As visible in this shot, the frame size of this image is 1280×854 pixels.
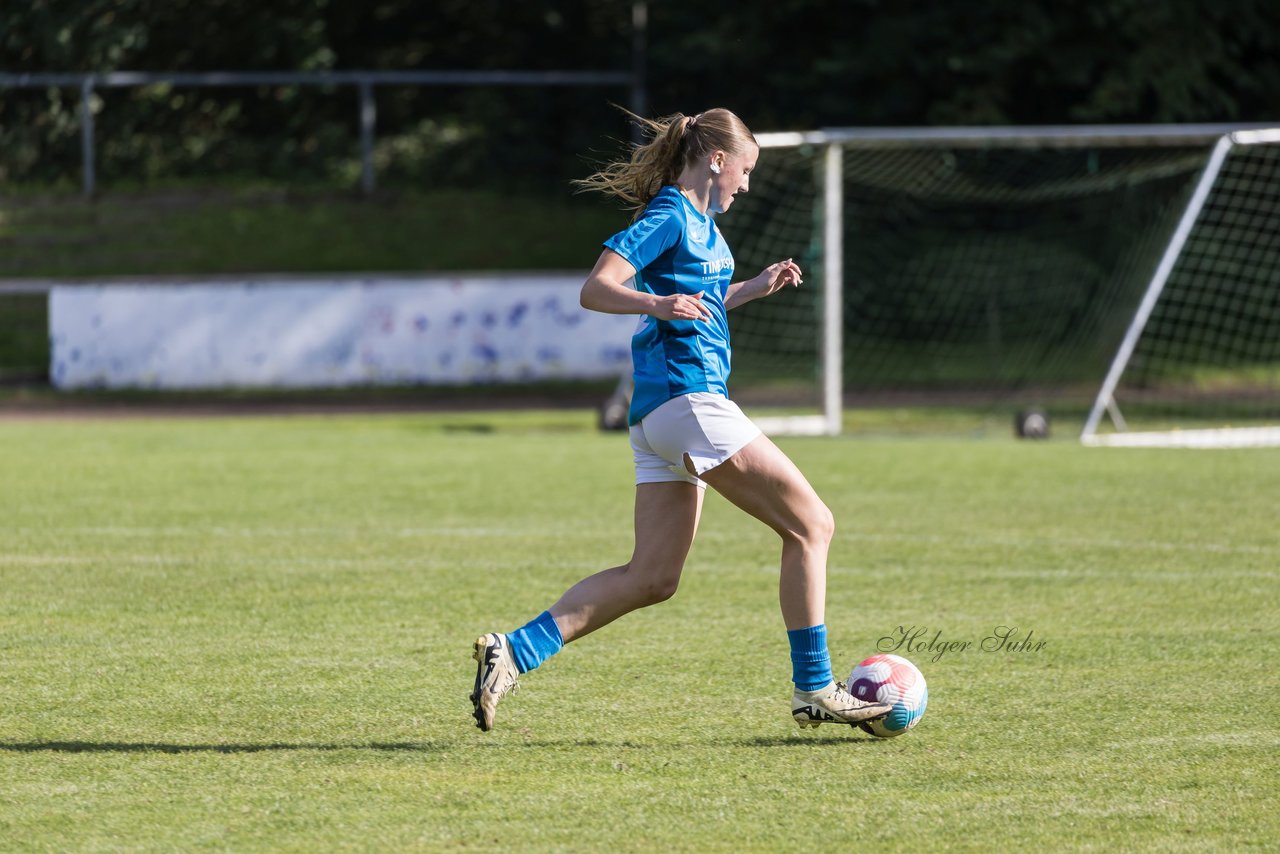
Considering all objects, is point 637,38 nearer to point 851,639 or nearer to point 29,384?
point 29,384

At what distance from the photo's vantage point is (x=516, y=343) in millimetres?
21797

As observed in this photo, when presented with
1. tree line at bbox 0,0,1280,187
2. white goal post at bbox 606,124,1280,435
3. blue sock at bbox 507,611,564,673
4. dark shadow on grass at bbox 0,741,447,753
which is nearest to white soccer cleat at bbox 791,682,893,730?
blue sock at bbox 507,611,564,673

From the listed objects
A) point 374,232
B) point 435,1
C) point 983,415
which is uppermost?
point 435,1

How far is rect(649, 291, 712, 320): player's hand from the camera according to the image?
4.62 metres

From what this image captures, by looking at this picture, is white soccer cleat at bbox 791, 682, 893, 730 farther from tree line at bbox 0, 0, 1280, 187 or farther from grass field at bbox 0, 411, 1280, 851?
tree line at bbox 0, 0, 1280, 187

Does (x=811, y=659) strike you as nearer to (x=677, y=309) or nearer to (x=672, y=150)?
(x=677, y=309)

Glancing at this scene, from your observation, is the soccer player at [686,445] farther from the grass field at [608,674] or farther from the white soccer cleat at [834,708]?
the grass field at [608,674]

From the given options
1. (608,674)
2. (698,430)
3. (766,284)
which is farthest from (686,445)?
(608,674)

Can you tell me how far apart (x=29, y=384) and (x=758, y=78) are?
1360 cm

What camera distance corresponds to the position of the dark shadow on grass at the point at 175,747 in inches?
195

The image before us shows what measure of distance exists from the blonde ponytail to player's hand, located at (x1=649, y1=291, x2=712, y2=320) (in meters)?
0.51

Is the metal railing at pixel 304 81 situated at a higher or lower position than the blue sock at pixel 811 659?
higher

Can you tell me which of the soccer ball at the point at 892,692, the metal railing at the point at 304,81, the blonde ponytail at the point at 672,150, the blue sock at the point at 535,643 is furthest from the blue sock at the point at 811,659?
the metal railing at the point at 304,81

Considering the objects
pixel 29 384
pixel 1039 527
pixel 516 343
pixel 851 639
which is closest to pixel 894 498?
pixel 1039 527
